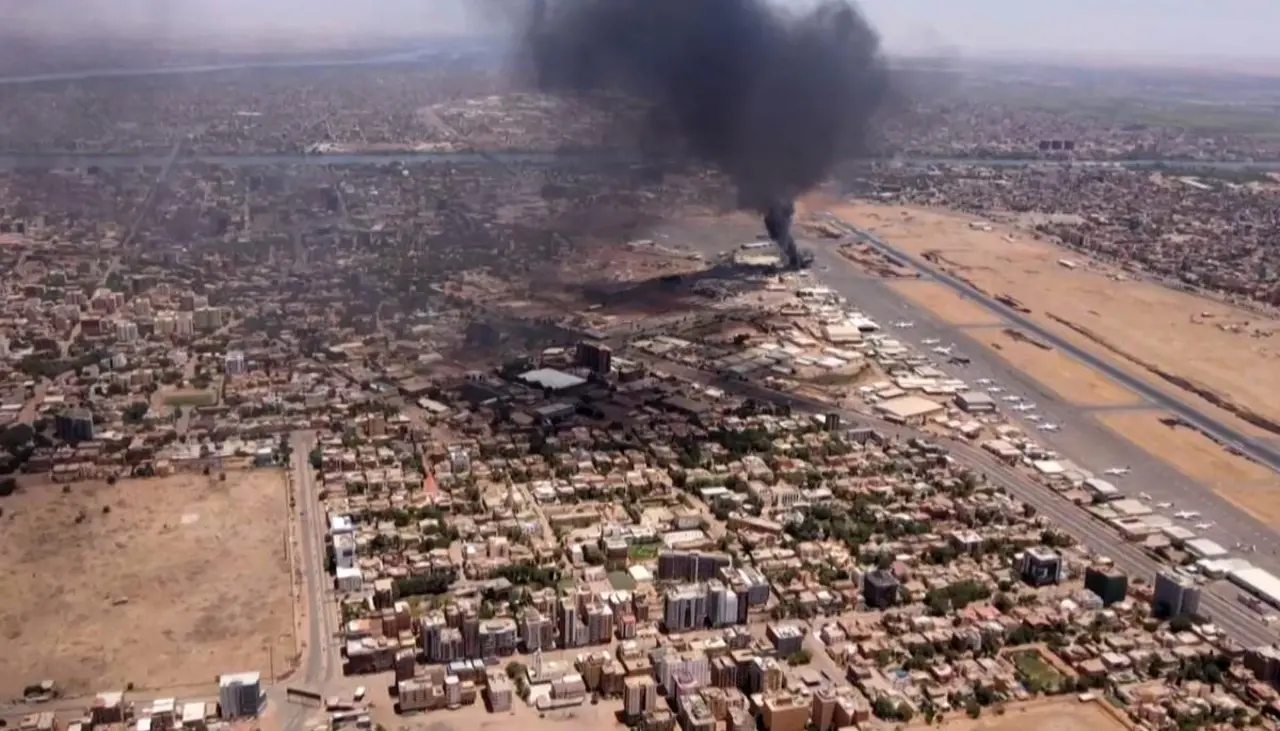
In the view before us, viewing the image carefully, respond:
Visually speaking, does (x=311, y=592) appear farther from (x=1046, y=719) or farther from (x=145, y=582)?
(x=1046, y=719)

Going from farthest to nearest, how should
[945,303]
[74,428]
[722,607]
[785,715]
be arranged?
[945,303] → [74,428] → [722,607] → [785,715]

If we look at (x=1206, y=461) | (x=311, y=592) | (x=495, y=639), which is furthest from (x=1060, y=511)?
(x=311, y=592)

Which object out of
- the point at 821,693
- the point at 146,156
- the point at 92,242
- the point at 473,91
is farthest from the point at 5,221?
the point at 821,693

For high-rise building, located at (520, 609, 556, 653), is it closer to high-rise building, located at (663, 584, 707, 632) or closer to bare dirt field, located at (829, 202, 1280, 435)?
high-rise building, located at (663, 584, 707, 632)

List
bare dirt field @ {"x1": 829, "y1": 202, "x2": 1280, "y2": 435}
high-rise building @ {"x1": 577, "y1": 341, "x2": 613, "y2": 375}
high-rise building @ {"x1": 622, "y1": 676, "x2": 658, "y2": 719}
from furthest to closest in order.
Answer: bare dirt field @ {"x1": 829, "y1": 202, "x2": 1280, "y2": 435}
high-rise building @ {"x1": 577, "y1": 341, "x2": 613, "y2": 375}
high-rise building @ {"x1": 622, "y1": 676, "x2": 658, "y2": 719}

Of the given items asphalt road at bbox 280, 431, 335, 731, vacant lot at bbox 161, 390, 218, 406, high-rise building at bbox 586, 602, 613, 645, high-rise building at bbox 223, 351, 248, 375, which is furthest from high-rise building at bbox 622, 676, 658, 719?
high-rise building at bbox 223, 351, 248, 375
